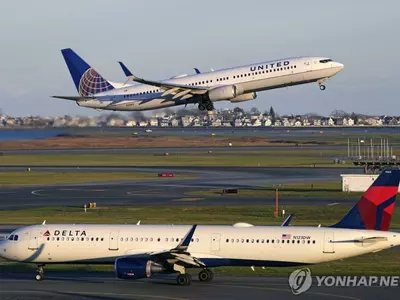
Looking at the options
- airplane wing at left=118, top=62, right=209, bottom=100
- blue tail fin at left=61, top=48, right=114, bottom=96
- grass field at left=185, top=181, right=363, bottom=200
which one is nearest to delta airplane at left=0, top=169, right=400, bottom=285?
airplane wing at left=118, top=62, right=209, bottom=100

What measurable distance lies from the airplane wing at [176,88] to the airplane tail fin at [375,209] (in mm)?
39351

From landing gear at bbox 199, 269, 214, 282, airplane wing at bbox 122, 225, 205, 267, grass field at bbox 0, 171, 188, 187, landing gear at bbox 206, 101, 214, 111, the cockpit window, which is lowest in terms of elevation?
landing gear at bbox 199, 269, 214, 282

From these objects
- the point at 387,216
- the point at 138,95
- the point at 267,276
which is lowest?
the point at 267,276

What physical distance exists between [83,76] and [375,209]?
190 feet

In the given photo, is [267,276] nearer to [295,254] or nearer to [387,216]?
[295,254]

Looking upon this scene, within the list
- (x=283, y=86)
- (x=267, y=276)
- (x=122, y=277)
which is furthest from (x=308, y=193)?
(x=122, y=277)

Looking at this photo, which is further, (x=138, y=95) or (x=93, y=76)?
(x=93, y=76)

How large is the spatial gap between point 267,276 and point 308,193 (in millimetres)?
46959

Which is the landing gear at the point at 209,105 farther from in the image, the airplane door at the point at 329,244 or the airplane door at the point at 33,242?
the airplane door at the point at 329,244

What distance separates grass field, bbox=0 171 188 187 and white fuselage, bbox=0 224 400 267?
6187 cm

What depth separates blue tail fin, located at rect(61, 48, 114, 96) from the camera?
92812mm

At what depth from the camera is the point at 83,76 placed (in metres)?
97.0

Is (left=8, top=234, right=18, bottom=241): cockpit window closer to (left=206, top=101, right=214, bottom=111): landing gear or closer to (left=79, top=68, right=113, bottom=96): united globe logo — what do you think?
(left=206, top=101, right=214, bottom=111): landing gear

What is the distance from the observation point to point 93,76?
3735 inches
